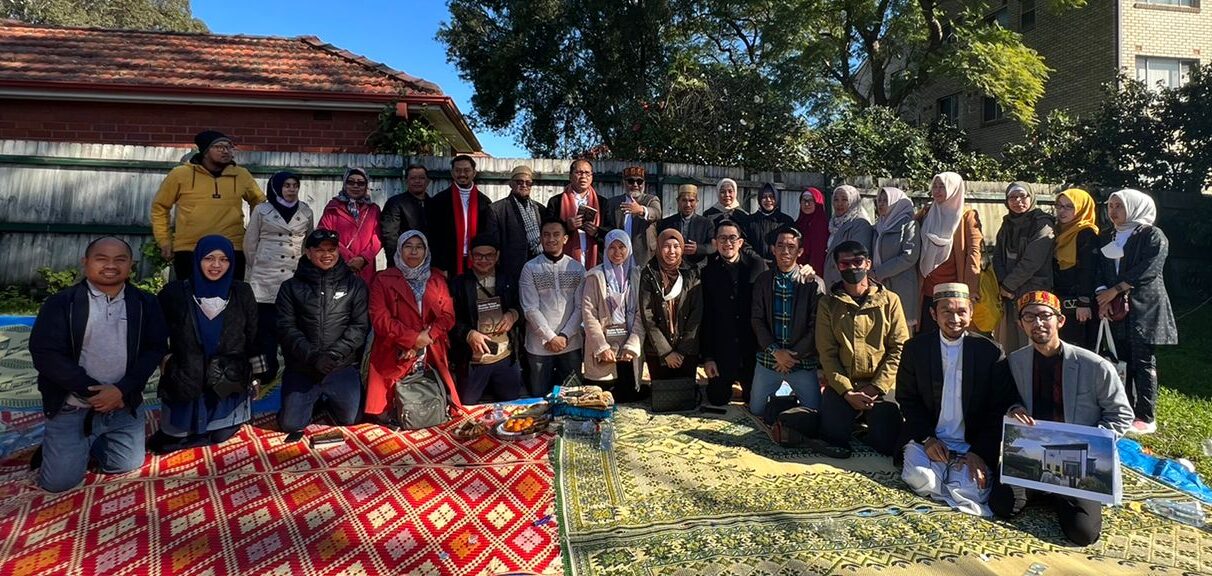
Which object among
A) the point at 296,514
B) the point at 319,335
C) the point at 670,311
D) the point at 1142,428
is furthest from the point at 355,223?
the point at 1142,428

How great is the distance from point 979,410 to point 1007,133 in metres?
16.9

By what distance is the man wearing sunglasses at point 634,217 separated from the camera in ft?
20.6

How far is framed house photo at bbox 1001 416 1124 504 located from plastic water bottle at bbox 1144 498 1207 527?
504mm

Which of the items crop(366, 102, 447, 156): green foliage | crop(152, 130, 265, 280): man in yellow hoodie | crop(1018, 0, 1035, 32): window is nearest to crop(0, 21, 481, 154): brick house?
crop(366, 102, 447, 156): green foliage

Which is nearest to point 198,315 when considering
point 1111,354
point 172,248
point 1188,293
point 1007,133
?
point 172,248

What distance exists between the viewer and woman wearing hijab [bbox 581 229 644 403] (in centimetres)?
524

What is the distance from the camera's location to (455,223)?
5.88m

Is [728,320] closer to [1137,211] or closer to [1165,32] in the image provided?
[1137,211]

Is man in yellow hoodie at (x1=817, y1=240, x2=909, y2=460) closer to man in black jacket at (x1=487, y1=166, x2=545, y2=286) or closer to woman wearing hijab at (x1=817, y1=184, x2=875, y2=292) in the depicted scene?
woman wearing hijab at (x1=817, y1=184, x2=875, y2=292)

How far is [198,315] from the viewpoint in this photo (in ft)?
13.7

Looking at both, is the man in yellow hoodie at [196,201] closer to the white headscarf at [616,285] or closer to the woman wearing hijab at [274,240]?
the woman wearing hijab at [274,240]

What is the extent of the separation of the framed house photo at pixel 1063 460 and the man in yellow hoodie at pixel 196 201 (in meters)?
5.50

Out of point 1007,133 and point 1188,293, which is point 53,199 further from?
point 1007,133

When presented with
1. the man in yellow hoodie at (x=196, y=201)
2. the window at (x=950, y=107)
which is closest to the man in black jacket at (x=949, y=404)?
the man in yellow hoodie at (x=196, y=201)
